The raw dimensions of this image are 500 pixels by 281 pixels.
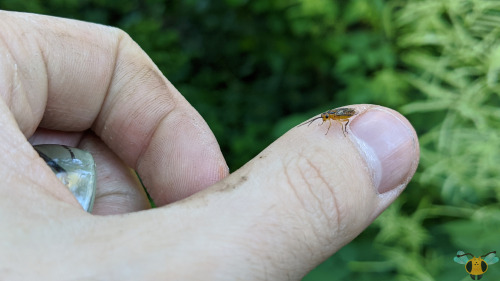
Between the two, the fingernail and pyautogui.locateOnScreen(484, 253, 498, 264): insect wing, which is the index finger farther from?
pyautogui.locateOnScreen(484, 253, 498, 264): insect wing

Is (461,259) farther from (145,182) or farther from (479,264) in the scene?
(145,182)

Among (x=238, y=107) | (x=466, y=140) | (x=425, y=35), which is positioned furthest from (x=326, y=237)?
(x=238, y=107)

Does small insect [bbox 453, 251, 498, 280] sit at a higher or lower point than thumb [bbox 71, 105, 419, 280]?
lower

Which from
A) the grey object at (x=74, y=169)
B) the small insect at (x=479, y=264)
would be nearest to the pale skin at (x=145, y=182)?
the grey object at (x=74, y=169)

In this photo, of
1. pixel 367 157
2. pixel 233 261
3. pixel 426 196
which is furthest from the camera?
pixel 426 196

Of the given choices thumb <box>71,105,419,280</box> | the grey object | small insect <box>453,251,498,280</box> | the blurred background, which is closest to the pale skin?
thumb <box>71,105,419,280</box>

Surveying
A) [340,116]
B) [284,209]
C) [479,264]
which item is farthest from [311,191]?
[479,264]

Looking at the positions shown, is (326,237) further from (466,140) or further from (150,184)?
(466,140)
